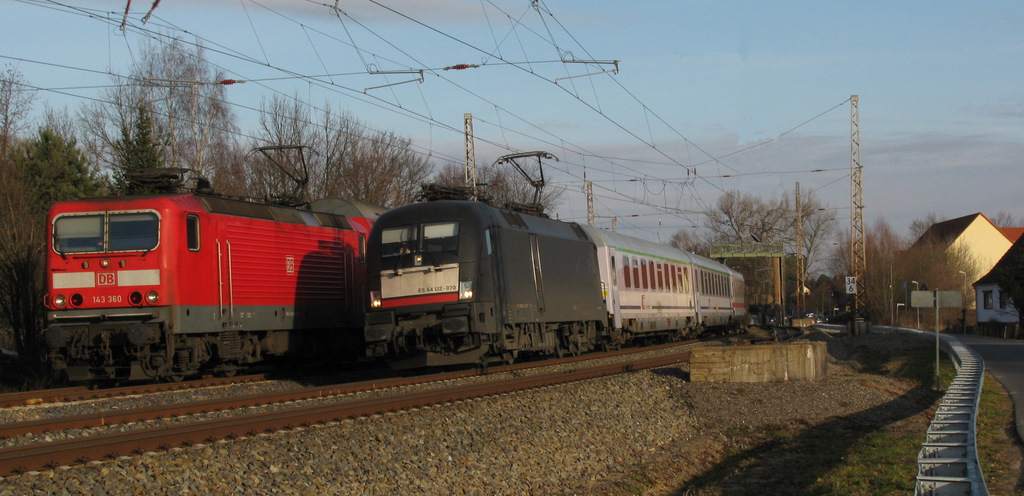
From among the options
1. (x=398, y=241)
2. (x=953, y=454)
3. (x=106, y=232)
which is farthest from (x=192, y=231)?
(x=953, y=454)

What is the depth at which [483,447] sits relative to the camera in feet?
33.0

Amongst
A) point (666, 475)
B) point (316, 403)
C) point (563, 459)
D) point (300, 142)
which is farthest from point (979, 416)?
point (300, 142)

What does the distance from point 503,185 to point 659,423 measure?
39987 mm

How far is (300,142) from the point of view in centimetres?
3897

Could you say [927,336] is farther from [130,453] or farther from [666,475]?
[130,453]

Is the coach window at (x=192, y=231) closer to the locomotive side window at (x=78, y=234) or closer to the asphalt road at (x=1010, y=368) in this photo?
the locomotive side window at (x=78, y=234)

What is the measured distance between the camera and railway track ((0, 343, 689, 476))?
25.0 feet

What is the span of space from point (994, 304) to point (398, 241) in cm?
5286

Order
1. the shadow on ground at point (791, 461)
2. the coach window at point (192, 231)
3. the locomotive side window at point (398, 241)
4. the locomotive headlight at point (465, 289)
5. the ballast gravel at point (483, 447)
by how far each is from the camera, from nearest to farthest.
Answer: the ballast gravel at point (483, 447) < the shadow on ground at point (791, 461) < the coach window at point (192, 231) < the locomotive headlight at point (465, 289) < the locomotive side window at point (398, 241)

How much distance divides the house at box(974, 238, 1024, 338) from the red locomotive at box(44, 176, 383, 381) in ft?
135

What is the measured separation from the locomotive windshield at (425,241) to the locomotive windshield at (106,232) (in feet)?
12.6

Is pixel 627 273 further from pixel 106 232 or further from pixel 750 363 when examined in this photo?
pixel 106 232

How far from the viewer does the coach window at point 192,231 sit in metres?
14.4

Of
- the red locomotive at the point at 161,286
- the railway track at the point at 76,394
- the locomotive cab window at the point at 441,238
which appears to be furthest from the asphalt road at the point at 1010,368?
the railway track at the point at 76,394
